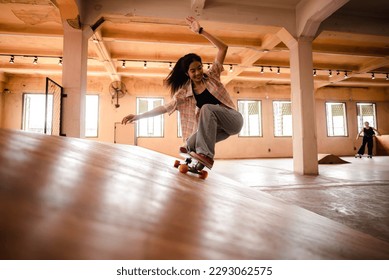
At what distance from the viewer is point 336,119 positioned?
1175 cm

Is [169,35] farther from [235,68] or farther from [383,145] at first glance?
[383,145]

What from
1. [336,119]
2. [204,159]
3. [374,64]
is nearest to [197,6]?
[204,159]

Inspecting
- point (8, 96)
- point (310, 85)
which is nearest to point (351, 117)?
point (310, 85)

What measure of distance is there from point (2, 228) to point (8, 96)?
11.8 meters

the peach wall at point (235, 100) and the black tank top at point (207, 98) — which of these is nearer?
the black tank top at point (207, 98)

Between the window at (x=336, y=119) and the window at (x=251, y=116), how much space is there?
3.69 m

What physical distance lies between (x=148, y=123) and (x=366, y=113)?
11.4 metres

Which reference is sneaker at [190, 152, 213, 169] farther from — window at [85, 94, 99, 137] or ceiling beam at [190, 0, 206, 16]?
window at [85, 94, 99, 137]

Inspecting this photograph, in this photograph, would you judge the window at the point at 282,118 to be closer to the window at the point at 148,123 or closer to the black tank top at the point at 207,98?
the window at the point at 148,123

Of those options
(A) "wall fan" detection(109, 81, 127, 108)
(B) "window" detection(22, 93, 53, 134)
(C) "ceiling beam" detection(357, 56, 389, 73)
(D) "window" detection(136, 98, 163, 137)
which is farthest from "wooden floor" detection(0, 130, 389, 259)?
(B) "window" detection(22, 93, 53, 134)

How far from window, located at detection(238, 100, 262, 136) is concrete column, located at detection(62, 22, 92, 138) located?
825 cm

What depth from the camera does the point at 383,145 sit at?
11.3 m

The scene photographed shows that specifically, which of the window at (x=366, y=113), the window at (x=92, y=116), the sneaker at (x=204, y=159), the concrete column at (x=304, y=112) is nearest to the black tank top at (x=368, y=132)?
the window at (x=366, y=113)

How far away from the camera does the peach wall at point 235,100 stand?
966 centimetres
